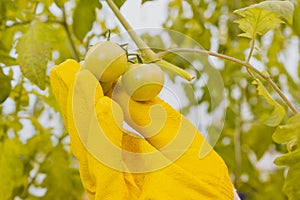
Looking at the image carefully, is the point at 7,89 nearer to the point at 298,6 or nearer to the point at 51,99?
the point at 51,99

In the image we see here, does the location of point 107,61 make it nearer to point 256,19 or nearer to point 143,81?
point 143,81

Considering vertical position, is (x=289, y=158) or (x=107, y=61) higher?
(x=107, y=61)

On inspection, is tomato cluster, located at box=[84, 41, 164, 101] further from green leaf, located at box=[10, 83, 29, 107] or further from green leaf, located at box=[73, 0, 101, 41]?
green leaf, located at box=[10, 83, 29, 107]

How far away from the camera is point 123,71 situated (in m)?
0.60

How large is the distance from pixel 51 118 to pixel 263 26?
0.82 meters

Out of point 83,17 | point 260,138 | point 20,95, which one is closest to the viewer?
point 83,17

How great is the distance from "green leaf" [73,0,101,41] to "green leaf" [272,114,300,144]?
34 cm

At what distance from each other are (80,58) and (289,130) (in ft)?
1.63

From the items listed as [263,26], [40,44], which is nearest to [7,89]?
[40,44]

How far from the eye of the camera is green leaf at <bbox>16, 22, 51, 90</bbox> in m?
0.80

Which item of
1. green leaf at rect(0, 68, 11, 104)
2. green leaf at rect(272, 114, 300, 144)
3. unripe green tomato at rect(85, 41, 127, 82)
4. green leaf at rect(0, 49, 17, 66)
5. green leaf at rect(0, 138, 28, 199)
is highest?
unripe green tomato at rect(85, 41, 127, 82)

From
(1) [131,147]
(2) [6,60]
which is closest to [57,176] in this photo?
(2) [6,60]

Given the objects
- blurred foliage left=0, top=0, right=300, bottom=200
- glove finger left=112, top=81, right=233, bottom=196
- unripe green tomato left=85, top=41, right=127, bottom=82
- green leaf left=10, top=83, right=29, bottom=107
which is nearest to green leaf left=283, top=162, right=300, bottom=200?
blurred foliage left=0, top=0, right=300, bottom=200

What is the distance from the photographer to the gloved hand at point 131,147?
0.59m
